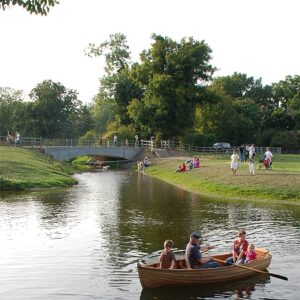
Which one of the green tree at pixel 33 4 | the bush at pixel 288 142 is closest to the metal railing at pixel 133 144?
the bush at pixel 288 142

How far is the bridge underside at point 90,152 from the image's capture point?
79.0 meters

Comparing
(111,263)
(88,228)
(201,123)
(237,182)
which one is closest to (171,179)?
(237,182)

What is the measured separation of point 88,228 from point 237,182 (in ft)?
56.5

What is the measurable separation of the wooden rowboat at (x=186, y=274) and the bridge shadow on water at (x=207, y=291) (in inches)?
6.4

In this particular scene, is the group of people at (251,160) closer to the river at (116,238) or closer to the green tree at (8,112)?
the river at (116,238)

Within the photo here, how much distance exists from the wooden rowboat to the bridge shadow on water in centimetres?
16

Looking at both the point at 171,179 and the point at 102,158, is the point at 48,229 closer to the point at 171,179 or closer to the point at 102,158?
the point at 171,179

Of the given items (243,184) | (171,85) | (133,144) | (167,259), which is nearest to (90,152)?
(133,144)

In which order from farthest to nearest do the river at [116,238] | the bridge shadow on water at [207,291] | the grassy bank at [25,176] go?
the grassy bank at [25,176], the river at [116,238], the bridge shadow on water at [207,291]

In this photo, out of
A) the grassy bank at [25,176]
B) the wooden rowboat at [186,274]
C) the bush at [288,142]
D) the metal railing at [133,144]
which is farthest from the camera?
the bush at [288,142]

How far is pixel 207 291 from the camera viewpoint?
1720cm

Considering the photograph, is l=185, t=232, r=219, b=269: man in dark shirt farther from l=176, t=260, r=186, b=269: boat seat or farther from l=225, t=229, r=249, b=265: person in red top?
l=225, t=229, r=249, b=265: person in red top

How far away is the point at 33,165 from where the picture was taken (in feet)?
176

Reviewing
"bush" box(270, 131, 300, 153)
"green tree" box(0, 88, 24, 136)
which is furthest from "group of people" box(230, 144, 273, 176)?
"green tree" box(0, 88, 24, 136)
